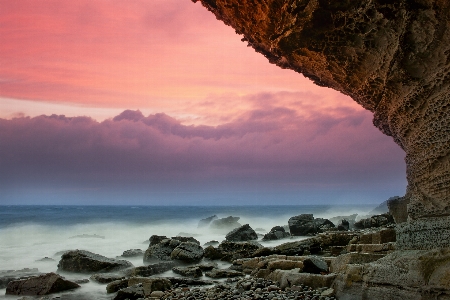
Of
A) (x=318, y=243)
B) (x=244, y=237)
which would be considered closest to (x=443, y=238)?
(x=318, y=243)

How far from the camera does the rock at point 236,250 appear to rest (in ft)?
39.8

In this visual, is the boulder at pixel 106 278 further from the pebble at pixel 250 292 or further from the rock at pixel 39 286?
the pebble at pixel 250 292

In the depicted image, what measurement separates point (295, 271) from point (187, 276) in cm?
318

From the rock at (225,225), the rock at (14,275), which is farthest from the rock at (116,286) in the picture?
the rock at (225,225)

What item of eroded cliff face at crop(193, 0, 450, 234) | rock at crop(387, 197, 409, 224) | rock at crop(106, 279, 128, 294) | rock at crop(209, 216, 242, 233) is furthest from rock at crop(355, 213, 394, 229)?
rock at crop(209, 216, 242, 233)

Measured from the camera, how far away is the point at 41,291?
8234 mm

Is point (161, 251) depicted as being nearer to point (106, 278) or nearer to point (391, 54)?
point (106, 278)

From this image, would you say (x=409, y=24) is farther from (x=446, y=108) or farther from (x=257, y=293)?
(x=257, y=293)

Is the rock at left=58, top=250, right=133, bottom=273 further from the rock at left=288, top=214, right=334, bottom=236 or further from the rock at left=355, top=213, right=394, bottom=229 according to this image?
the rock at left=355, top=213, right=394, bottom=229

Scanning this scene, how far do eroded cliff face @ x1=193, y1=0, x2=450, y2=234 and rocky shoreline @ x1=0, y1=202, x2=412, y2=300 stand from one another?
1.84 meters

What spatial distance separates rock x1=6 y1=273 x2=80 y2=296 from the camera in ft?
27.0

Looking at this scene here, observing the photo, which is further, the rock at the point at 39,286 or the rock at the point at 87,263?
the rock at the point at 87,263

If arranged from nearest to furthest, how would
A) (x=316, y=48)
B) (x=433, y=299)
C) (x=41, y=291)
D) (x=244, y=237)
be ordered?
1. (x=433, y=299)
2. (x=316, y=48)
3. (x=41, y=291)
4. (x=244, y=237)

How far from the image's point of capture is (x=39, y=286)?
27.4ft
